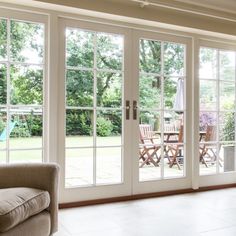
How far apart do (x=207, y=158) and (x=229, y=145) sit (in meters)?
0.43

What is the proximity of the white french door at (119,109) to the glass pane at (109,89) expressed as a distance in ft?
0.04

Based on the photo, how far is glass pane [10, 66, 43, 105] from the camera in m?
3.07

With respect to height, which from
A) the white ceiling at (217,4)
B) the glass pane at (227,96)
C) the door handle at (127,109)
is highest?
the white ceiling at (217,4)

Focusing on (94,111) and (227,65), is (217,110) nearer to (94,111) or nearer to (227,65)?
(227,65)

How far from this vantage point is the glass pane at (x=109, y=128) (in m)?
3.48

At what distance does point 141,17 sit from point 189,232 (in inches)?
88.1

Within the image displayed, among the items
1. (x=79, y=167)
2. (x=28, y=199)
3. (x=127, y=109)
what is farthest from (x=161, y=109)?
(x=28, y=199)

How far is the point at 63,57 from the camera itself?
3.27 metres

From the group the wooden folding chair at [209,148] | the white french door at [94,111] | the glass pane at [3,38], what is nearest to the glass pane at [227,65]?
the wooden folding chair at [209,148]

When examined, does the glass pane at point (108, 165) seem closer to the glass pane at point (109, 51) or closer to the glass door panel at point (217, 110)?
the glass pane at point (109, 51)

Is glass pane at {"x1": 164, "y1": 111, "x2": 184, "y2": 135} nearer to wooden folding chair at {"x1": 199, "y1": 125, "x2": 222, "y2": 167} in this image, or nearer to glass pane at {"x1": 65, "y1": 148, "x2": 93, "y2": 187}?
wooden folding chair at {"x1": 199, "y1": 125, "x2": 222, "y2": 167}

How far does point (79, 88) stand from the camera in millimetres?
3381

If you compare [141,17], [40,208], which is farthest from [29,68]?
[40,208]

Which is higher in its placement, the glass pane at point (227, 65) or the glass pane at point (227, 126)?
the glass pane at point (227, 65)
